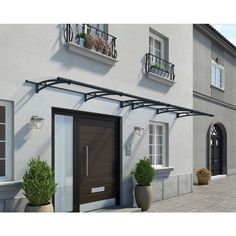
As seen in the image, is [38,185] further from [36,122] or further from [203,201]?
[203,201]

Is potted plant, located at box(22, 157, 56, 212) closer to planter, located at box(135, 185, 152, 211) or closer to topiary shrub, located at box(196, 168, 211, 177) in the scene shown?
planter, located at box(135, 185, 152, 211)

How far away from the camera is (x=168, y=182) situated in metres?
11.9

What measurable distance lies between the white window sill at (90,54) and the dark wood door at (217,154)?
33.7 feet

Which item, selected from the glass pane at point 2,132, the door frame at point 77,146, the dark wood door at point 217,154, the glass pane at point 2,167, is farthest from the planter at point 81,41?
the dark wood door at point 217,154

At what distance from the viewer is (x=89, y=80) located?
8.88 m

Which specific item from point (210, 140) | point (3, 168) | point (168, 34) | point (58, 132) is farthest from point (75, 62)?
point (210, 140)

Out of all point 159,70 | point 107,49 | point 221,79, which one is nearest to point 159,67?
point 159,70

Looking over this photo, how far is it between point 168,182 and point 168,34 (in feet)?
16.3

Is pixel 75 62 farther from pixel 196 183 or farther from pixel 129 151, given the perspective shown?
pixel 196 183

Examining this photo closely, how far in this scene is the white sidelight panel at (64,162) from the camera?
26.3 ft

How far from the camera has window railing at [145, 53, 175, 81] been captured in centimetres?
1114

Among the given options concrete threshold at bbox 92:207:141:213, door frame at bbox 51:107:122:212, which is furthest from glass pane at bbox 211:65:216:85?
concrete threshold at bbox 92:207:141:213

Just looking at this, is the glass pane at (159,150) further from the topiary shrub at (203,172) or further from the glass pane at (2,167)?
the glass pane at (2,167)

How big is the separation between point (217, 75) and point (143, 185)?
10725 mm
